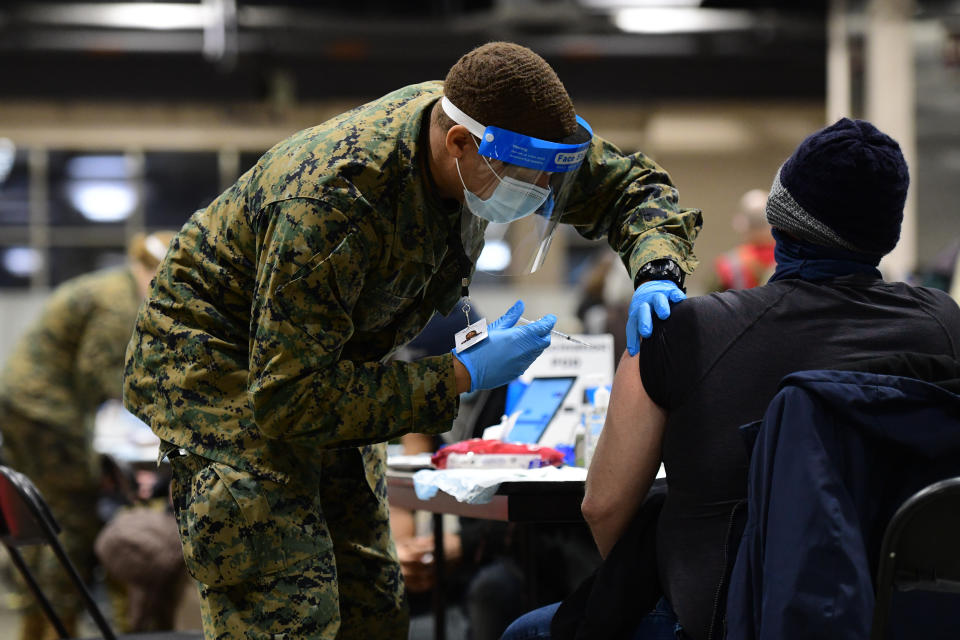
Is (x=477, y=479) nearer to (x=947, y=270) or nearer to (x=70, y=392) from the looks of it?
(x=70, y=392)

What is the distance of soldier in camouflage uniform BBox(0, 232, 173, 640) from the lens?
3.68 metres

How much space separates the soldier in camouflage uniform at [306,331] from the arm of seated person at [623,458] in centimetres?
19

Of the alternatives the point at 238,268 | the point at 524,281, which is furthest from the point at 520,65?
the point at 524,281

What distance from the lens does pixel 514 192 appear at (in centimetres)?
167

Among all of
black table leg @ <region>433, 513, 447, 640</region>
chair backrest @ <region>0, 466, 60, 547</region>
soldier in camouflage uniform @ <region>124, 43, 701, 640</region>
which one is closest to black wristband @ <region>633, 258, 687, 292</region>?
soldier in camouflage uniform @ <region>124, 43, 701, 640</region>

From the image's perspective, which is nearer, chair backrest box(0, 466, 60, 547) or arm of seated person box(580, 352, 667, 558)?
arm of seated person box(580, 352, 667, 558)

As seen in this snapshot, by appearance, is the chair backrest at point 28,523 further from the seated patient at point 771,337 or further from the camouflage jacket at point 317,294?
the seated patient at point 771,337

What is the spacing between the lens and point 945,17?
688cm

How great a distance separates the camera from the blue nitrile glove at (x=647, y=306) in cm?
152

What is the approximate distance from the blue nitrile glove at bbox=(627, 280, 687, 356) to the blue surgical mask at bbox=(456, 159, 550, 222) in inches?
8.7

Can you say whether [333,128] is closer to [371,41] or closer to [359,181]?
[359,181]

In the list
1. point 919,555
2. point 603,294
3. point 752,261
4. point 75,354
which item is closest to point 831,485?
point 919,555

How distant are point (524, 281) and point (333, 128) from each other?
7822 millimetres

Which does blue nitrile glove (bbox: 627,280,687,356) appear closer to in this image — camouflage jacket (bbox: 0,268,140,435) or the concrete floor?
the concrete floor
